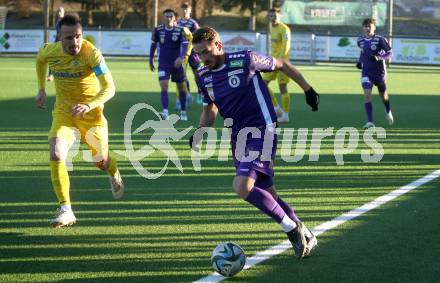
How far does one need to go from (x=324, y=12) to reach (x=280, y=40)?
4019 cm

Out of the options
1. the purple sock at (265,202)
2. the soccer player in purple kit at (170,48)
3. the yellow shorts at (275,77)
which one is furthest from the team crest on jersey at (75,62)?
the soccer player in purple kit at (170,48)

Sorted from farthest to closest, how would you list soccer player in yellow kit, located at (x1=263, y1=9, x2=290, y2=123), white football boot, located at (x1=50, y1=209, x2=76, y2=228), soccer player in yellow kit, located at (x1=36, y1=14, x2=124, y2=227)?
soccer player in yellow kit, located at (x1=263, y1=9, x2=290, y2=123) → soccer player in yellow kit, located at (x1=36, y1=14, x2=124, y2=227) → white football boot, located at (x1=50, y1=209, x2=76, y2=228)

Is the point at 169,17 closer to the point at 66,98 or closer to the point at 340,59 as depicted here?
the point at 66,98

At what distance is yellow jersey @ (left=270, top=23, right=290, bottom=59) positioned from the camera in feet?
53.1

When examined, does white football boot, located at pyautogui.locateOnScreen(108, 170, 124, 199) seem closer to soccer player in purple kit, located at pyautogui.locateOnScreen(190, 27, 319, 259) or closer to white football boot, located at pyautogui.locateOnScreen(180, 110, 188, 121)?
soccer player in purple kit, located at pyautogui.locateOnScreen(190, 27, 319, 259)

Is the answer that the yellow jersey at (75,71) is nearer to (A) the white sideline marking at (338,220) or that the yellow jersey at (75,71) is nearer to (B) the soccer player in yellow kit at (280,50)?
(A) the white sideline marking at (338,220)

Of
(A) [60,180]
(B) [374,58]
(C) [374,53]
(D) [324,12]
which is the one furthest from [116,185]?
(D) [324,12]

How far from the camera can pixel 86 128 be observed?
7797mm

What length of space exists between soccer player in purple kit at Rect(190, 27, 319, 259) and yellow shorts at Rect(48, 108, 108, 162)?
168 centimetres

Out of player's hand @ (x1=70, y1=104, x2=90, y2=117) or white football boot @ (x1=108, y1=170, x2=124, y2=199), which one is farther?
white football boot @ (x1=108, y1=170, x2=124, y2=199)

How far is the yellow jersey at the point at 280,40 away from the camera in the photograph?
16.2 m

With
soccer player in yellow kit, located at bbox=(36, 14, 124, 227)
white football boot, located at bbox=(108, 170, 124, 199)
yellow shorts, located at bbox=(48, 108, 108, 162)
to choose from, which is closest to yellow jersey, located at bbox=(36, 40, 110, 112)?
soccer player in yellow kit, located at bbox=(36, 14, 124, 227)

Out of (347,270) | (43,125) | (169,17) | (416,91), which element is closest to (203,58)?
(347,270)

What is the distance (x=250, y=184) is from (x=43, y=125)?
31.0 feet
